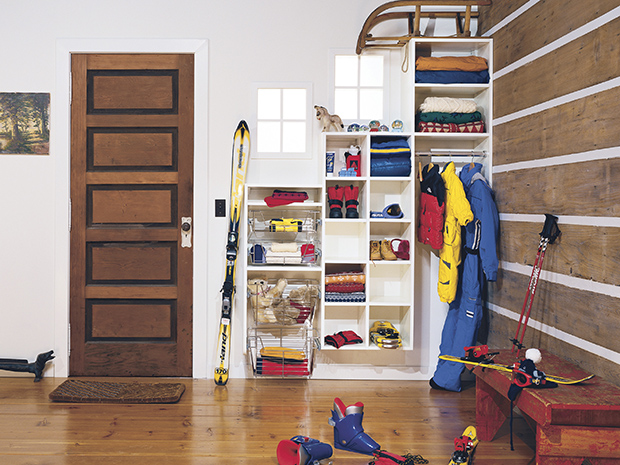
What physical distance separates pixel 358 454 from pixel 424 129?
1.95 m

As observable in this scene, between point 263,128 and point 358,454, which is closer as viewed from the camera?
point 358,454

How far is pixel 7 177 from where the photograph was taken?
3.23 metres

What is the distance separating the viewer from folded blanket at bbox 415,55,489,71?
9.89 feet

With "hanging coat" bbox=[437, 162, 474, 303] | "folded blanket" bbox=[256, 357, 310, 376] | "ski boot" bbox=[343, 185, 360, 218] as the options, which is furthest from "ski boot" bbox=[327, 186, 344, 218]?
"folded blanket" bbox=[256, 357, 310, 376]

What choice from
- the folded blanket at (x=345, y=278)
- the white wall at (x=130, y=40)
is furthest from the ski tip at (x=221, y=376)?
the folded blanket at (x=345, y=278)

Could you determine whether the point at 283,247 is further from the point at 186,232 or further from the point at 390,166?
the point at 390,166

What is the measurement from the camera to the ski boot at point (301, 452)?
1.98 m

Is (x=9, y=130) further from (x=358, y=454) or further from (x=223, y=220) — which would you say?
(x=358, y=454)

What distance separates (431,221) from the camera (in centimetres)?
295

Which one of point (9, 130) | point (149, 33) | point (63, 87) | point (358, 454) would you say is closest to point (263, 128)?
point (149, 33)

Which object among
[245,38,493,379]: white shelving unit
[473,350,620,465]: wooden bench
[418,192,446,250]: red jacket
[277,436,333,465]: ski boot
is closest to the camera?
[473,350,620,465]: wooden bench

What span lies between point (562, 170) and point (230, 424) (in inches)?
81.5

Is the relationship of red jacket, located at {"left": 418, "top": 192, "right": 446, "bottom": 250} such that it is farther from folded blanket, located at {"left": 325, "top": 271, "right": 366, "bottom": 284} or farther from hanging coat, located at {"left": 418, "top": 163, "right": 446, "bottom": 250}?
folded blanket, located at {"left": 325, "top": 271, "right": 366, "bottom": 284}

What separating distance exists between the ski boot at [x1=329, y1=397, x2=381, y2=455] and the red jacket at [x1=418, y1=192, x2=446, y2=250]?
117cm
